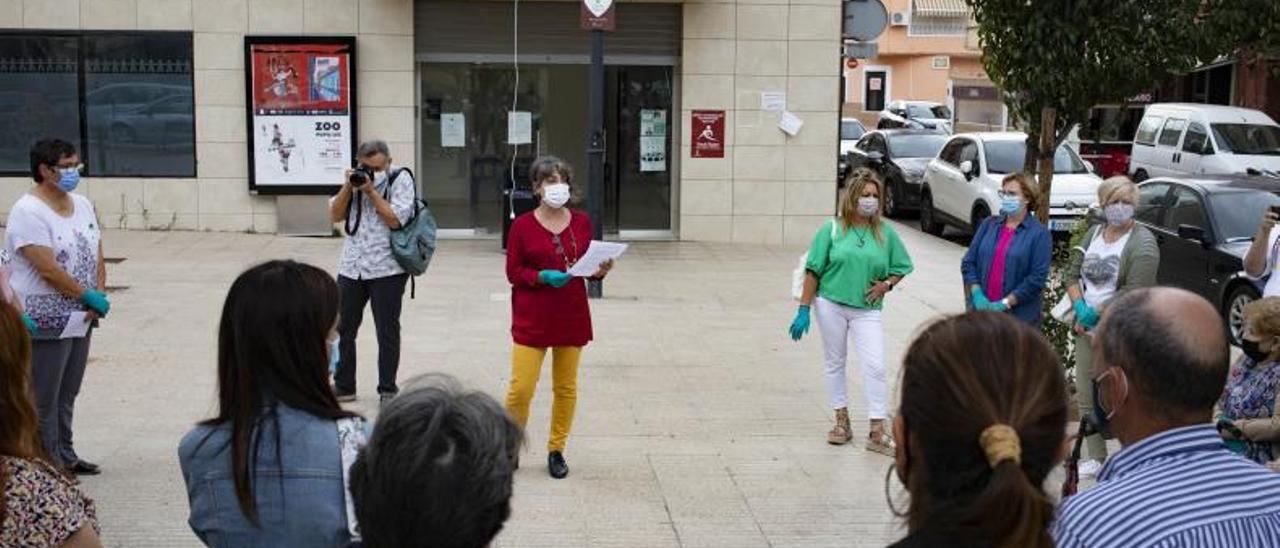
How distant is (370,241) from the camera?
891 centimetres

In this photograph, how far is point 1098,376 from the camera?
3.03 m

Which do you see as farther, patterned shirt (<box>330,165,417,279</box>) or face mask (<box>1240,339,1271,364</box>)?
patterned shirt (<box>330,165,417,279</box>)

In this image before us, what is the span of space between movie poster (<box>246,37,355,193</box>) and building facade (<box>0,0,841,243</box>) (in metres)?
0.18

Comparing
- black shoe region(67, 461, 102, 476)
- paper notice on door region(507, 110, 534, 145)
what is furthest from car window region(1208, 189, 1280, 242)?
black shoe region(67, 461, 102, 476)

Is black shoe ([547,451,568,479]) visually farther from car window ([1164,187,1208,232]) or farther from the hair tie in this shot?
car window ([1164,187,1208,232])

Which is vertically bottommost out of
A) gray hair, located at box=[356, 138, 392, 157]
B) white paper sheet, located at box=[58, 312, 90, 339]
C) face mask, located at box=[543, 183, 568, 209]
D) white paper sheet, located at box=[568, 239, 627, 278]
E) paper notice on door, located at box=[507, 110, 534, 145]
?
white paper sheet, located at box=[58, 312, 90, 339]

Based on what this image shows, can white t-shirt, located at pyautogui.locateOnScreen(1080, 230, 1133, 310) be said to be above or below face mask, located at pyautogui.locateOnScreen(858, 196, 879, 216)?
below

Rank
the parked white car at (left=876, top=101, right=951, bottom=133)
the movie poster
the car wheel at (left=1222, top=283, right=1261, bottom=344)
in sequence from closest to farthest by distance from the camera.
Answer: the car wheel at (left=1222, top=283, right=1261, bottom=344), the movie poster, the parked white car at (left=876, top=101, right=951, bottom=133)

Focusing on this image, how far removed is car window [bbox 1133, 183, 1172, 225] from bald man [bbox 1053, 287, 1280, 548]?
1225 centimetres

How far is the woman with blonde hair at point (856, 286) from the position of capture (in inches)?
320

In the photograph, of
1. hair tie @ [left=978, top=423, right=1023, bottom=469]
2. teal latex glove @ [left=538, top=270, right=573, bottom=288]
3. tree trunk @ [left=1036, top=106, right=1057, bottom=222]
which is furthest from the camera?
tree trunk @ [left=1036, top=106, right=1057, bottom=222]

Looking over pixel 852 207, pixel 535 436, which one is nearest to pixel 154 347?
pixel 535 436

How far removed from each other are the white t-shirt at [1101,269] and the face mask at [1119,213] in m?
0.09

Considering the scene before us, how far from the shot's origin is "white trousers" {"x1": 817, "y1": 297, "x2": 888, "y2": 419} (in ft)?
26.9
